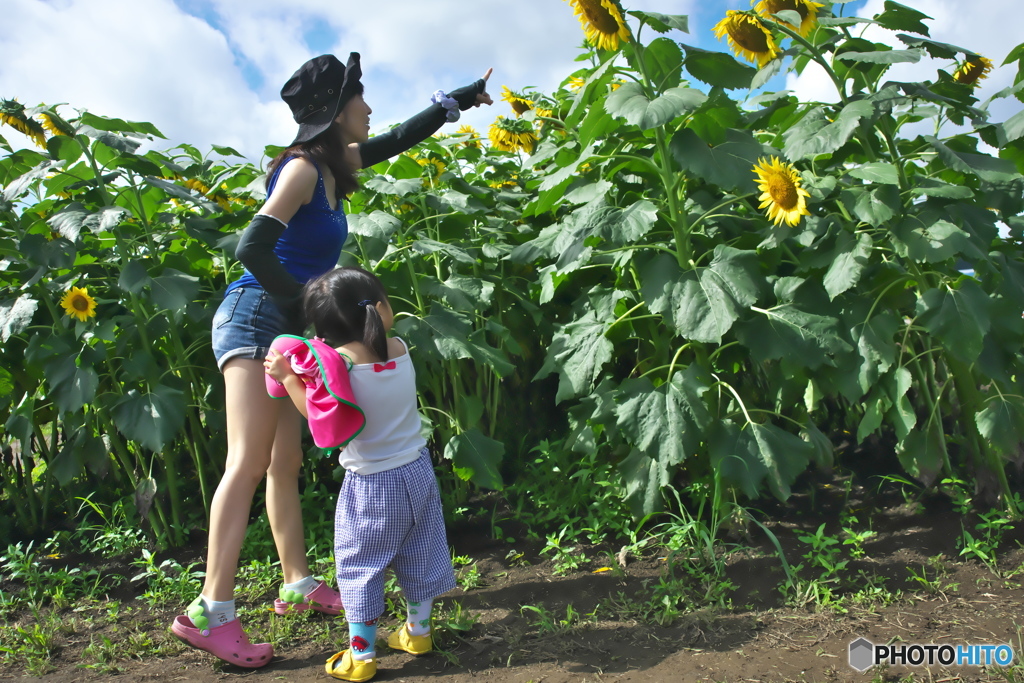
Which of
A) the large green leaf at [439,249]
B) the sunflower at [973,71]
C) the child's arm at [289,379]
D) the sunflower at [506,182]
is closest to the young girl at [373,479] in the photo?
the child's arm at [289,379]

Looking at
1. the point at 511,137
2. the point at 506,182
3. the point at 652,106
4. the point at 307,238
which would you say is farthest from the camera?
the point at 506,182

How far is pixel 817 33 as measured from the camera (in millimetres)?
2676

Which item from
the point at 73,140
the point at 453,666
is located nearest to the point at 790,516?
the point at 453,666

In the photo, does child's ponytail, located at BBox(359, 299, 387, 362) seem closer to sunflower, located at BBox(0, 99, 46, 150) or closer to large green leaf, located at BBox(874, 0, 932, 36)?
sunflower, located at BBox(0, 99, 46, 150)

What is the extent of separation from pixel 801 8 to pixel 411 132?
59.2 inches

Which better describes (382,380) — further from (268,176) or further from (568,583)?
(568,583)

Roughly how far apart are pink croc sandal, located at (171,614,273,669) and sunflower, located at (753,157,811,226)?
2.08m

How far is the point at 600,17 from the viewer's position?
8.05 feet

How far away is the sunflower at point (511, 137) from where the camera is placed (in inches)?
147

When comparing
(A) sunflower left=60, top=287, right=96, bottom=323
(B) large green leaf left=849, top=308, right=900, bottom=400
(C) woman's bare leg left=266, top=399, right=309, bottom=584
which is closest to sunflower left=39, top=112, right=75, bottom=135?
(A) sunflower left=60, top=287, right=96, bottom=323

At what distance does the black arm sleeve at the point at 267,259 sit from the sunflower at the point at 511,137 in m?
1.83

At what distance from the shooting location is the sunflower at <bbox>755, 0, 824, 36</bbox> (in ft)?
9.06

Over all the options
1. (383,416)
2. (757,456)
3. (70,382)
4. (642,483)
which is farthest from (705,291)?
(70,382)

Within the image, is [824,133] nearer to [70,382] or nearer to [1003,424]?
[1003,424]
